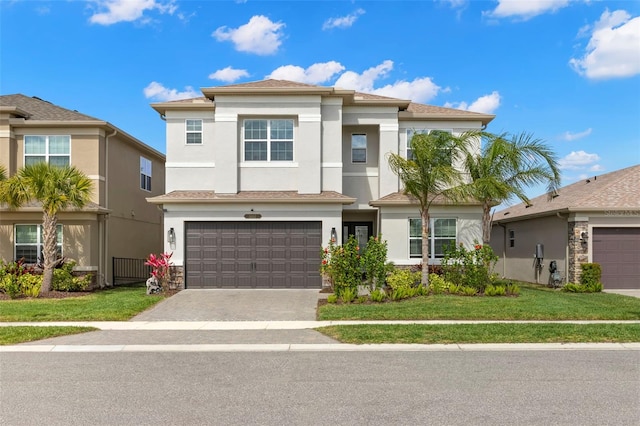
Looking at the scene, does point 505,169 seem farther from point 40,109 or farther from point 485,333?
point 40,109

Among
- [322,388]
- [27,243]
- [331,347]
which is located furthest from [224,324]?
[27,243]

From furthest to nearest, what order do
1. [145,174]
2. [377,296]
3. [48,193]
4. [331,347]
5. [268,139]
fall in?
1. [145,174]
2. [268,139]
3. [48,193]
4. [377,296]
5. [331,347]

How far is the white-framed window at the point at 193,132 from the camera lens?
19156 mm

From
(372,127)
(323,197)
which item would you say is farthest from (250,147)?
(372,127)

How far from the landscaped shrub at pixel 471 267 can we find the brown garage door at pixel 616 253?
5.25 metres

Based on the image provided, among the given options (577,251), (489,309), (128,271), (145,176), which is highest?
(145,176)

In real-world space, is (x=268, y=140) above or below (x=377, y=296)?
above

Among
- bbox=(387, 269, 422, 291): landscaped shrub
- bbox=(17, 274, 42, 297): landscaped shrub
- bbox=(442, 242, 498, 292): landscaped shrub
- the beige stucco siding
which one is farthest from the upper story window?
bbox=(17, 274, 42, 297): landscaped shrub

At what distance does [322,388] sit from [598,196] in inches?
664

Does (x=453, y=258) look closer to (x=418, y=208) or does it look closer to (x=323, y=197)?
(x=418, y=208)

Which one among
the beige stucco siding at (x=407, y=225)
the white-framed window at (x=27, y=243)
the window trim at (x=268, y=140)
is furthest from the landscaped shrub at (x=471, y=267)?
the white-framed window at (x=27, y=243)

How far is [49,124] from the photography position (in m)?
19.1

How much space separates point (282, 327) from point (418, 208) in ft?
29.7

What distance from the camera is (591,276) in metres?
18.2
